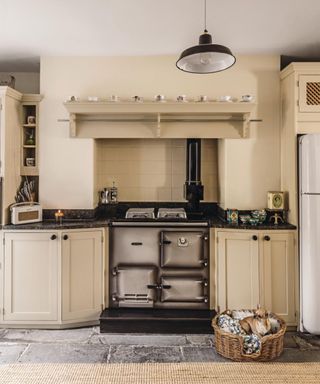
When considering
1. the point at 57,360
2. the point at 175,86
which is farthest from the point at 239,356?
the point at 175,86

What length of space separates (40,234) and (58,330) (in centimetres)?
87

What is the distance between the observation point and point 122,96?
3.36 meters

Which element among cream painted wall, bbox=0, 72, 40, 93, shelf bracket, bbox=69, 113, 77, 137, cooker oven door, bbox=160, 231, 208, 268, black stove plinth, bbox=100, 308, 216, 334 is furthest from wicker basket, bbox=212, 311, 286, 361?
cream painted wall, bbox=0, 72, 40, 93

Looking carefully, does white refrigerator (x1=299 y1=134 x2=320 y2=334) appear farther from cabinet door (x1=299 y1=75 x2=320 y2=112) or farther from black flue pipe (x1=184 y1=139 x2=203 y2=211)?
black flue pipe (x1=184 y1=139 x2=203 y2=211)

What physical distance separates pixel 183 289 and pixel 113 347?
2.58 feet

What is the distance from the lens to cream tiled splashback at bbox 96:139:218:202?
3.72 m

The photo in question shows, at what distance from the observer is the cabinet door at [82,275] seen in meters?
2.99

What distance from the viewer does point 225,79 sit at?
10.9ft

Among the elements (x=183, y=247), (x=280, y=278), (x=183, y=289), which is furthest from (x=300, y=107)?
(x=183, y=289)

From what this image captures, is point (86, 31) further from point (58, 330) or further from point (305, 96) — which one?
point (58, 330)

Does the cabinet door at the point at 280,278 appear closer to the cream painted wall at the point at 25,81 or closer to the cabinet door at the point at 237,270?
the cabinet door at the point at 237,270

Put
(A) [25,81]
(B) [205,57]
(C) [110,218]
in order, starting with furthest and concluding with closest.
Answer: (A) [25,81] → (C) [110,218] → (B) [205,57]

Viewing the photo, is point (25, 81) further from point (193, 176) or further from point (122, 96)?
point (193, 176)

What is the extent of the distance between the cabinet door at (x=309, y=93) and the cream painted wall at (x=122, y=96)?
1.14 ft
